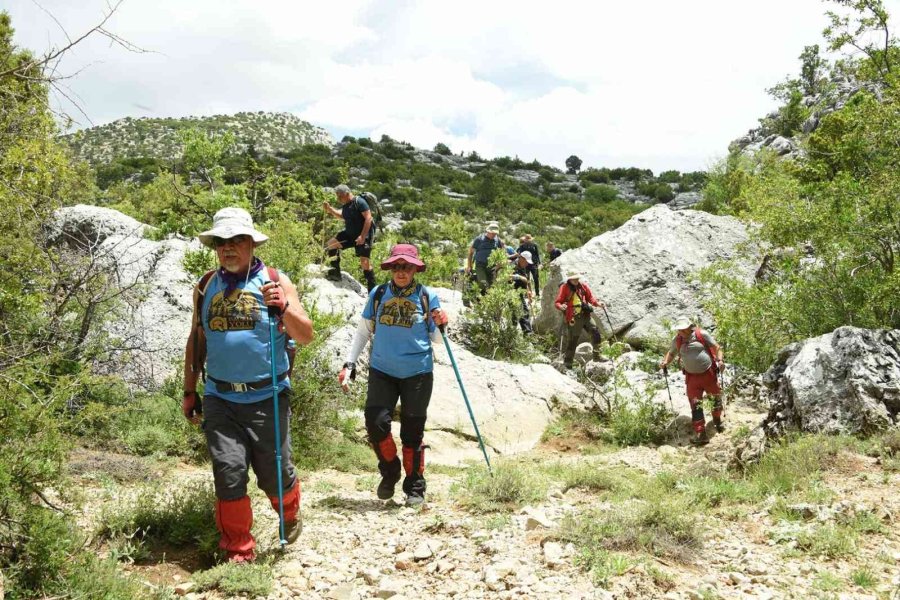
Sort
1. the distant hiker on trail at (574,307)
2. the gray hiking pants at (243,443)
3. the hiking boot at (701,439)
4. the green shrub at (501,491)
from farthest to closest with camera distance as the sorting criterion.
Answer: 1. the distant hiker on trail at (574,307)
2. the hiking boot at (701,439)
3. the green shrub at (501,491)
4. the gray hiking pants at (243,443)

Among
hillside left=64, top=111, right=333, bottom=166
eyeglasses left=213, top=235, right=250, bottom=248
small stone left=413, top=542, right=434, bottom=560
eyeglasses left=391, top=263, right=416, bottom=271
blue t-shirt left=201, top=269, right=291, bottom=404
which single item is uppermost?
hillside left=64, top=111, right=333, bottom=166

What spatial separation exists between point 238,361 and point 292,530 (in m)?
1.18

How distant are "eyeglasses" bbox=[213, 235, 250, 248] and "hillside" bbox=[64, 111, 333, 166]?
152 ft

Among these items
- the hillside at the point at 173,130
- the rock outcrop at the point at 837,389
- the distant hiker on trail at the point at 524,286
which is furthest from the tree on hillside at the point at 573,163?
the rock outcrop at the point at 837,389

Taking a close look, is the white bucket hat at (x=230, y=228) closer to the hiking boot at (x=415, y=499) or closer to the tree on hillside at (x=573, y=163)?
the hiking boot at (x=415, y=499)

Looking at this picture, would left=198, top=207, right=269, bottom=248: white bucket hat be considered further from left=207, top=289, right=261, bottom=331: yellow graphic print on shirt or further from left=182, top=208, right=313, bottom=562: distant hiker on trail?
→ left=207, top=289, right=261, bottom=331: yellow graphic print on shirt

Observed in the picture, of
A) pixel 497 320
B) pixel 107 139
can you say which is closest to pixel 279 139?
pixel 107 139

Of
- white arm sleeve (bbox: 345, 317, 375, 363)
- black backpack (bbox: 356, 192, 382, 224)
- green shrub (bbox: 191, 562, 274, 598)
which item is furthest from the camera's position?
black backpack (bbox: 356, 192, 382, 224)

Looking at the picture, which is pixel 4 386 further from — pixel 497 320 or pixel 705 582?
pixel 497 320

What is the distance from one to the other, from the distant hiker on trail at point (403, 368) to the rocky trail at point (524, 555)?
320 millimetres

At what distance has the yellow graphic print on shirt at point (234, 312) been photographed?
3.96m

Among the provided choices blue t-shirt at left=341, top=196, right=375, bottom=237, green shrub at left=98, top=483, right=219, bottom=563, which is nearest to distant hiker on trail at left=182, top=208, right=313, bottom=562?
green shrub at left=98, top=483, right=219, bottom=563

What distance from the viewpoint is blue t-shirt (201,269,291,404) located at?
396 centimetres

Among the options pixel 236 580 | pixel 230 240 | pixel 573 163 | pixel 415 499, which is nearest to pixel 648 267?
pixel 415 499
